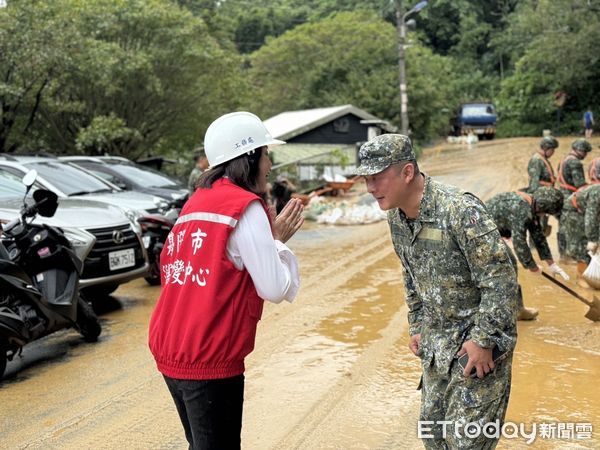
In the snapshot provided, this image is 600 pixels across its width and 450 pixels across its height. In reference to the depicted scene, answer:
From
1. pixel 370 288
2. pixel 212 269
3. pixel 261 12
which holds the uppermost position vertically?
pixel 261 12

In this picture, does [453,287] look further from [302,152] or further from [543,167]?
[302,152]

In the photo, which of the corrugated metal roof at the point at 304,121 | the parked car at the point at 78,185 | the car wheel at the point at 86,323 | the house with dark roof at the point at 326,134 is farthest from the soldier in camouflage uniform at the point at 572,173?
the corrugated metal roof at the point at 304,121

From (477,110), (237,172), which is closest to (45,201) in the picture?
(237,172)

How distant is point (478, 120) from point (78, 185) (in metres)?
32.3

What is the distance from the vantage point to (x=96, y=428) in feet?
15.6

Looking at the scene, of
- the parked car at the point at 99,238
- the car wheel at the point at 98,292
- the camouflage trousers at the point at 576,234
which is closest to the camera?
the parked car at the point at 99,238

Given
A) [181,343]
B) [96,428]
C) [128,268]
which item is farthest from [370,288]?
[181,343]

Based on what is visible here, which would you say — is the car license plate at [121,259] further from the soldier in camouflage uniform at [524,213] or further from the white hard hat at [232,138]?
the white hard hat at [232,138]

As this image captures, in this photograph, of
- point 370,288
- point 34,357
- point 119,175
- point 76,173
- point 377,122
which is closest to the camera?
point 34,357

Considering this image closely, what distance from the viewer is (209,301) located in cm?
259

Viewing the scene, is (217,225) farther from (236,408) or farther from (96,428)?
(96,428)

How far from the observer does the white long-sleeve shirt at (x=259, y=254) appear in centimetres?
256

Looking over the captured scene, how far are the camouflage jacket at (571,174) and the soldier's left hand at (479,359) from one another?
311 inches

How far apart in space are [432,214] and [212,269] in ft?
3.15
